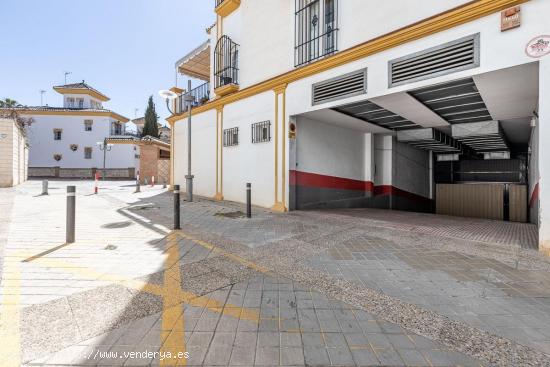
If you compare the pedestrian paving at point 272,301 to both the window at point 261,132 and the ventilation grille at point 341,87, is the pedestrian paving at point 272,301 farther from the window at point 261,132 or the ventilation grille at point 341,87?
the window at point 261,132

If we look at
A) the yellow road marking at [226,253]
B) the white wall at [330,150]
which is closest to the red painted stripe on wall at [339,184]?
the white wall at [330,150]

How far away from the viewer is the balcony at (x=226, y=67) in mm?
10539

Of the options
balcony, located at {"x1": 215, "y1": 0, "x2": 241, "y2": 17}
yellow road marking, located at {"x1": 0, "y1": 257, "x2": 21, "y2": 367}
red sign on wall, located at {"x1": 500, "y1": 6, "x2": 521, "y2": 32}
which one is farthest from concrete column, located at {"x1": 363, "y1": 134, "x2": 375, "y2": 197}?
yellow road marking, located at {"x1": 0, "y1": 257, "x2": 21, "y2": 367}

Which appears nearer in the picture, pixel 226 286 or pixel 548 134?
pixel 226 286

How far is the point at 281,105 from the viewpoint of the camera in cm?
845

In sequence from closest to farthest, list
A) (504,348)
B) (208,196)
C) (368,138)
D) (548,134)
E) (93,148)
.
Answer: (504,348) → (548,134) → (368,138) → (208,196) → (93,148)

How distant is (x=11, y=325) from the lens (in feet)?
7.15

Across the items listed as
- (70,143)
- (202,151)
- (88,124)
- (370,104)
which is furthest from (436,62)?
(70,143)

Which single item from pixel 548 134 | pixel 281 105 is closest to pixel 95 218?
pixel 281 105

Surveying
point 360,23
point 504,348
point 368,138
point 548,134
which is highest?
point 360,23

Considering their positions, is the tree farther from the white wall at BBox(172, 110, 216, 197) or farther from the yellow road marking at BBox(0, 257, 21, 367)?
the yellow road marking at BBox(0, 257, 21, 367)

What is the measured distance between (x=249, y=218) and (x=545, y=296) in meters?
5.56

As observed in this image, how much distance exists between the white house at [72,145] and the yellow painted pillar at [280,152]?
31.6 meters

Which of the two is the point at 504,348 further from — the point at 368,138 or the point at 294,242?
the point at 368,138
